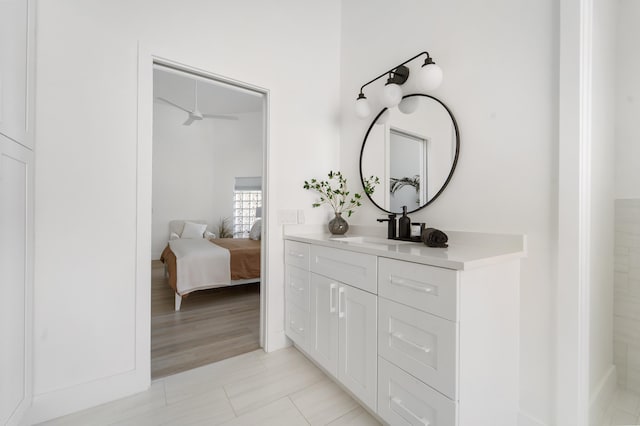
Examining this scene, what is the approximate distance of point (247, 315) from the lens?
2.80 metres

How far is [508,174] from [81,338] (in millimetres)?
2398

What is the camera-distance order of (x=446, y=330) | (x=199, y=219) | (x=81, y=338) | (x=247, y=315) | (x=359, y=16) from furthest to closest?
(x=199, y=219)
(x=247, y=315)
(x=359, y=16)
(x=81, y=338)
(x=446, y=330)

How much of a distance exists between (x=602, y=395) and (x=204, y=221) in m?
6.30

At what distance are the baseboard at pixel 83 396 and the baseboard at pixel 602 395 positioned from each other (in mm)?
2346

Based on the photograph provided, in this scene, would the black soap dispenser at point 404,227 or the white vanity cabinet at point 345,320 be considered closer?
the white vanity cabinet at point 345,320

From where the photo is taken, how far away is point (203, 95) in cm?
483

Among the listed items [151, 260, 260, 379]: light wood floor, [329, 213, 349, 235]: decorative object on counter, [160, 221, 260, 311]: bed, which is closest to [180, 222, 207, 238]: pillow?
[151, 260, 260, 379]: light wood floor

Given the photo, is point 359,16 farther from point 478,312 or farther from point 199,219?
point 199,219

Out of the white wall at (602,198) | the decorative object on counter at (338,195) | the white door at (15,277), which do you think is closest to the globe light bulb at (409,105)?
the decorative object on counter at (338,195)

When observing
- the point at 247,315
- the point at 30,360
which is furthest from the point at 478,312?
the point at 247,315

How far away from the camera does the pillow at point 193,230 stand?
545cm

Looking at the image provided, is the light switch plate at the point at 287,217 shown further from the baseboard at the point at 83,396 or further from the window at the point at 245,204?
the window at the point at 245,204

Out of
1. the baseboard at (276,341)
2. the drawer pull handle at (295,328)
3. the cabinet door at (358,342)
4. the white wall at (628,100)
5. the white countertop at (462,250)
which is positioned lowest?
the baseboard at (276,341)

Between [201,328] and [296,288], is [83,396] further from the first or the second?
[296,288]
